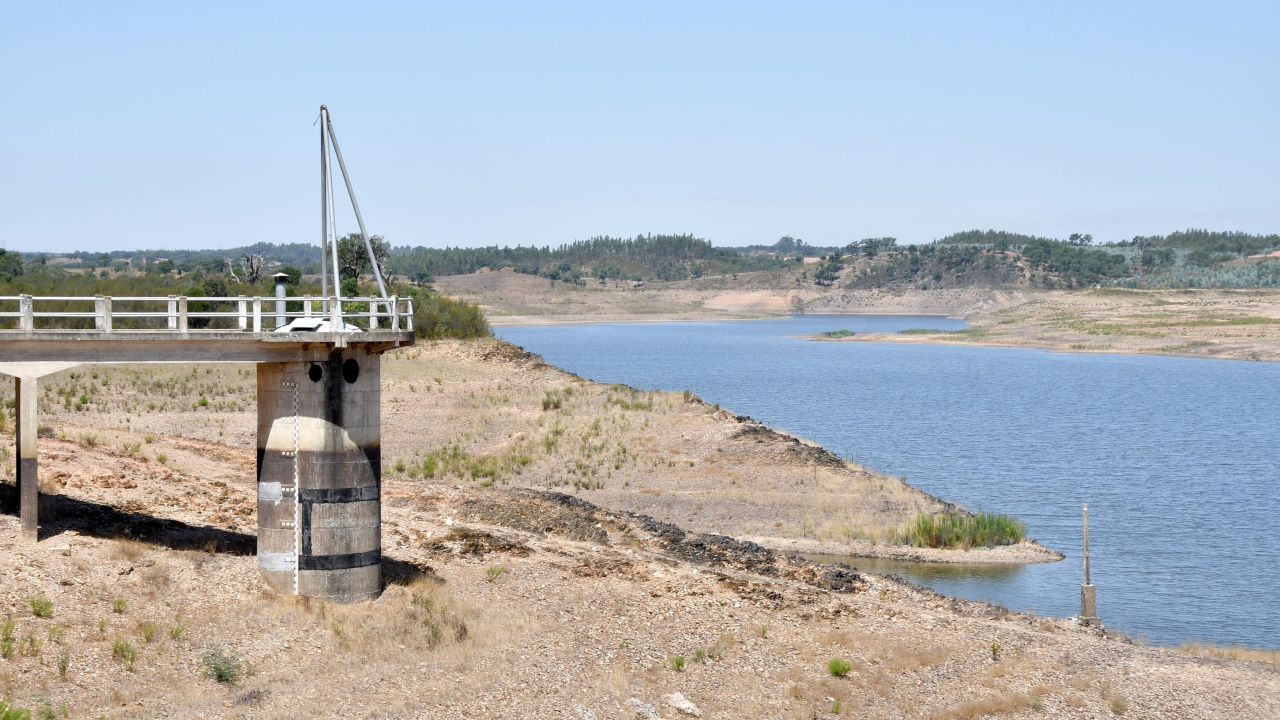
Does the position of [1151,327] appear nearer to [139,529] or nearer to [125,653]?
[139,529]

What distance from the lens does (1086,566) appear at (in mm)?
30234

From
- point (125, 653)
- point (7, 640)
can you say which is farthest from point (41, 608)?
point (125, 653)

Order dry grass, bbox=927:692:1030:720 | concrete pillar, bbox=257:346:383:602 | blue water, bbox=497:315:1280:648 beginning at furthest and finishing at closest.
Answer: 1. blue water, bbox=497:315:1280:648
2. concrete pillar, bbox=257:346:383:602
3. dry grass, bbox=927:692:1030:720

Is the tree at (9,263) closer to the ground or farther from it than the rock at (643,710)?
farther from it

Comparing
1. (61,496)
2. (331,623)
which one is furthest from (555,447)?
(331,623)

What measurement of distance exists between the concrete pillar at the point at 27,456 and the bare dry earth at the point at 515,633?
18.8 inches

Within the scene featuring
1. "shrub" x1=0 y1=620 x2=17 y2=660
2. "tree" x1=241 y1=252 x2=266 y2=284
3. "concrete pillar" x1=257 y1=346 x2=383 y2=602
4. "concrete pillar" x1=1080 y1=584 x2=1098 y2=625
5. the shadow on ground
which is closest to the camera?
"shrub" x1=0 y1=620 x2=17 y2=660

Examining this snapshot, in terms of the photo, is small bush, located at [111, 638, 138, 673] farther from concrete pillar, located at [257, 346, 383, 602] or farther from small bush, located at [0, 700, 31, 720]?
concrete pillar, located at [257, 346, 383, 602]

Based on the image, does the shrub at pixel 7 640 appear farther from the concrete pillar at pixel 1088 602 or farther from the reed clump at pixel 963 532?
the reed clump at pixel 963 532

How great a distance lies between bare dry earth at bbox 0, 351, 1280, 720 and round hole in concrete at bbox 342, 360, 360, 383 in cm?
434

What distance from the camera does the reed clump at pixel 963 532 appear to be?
38.4 meters

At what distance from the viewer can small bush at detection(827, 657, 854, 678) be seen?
23.9 metres

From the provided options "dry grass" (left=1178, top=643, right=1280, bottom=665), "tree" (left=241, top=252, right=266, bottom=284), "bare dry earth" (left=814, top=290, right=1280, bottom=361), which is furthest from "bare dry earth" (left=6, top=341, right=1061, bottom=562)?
"bare dry earth" (left=814, top=290, right=1280, bottom=361)

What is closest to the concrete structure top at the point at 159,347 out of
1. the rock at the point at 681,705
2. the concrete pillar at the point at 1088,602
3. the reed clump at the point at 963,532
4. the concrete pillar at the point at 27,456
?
the concrete pillar at the point at 27,456
